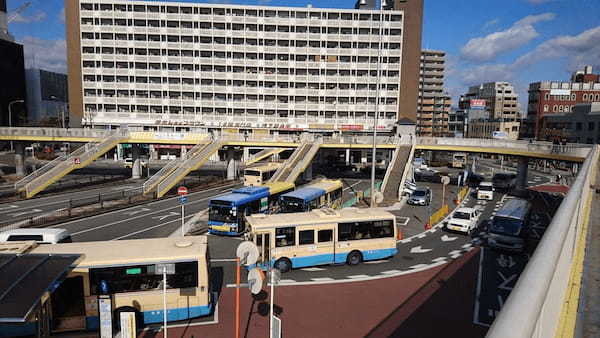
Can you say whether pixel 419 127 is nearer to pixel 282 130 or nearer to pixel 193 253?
pixel 282 130

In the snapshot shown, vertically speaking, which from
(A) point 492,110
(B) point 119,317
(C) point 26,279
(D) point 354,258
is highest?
(A) point 492,110

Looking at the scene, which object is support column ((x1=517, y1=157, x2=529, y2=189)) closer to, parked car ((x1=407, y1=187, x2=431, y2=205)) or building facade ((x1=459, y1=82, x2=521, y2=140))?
parked car ((x1=407, y1=187, x2=431, y2=205))

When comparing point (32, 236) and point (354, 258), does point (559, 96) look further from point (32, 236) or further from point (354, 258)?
point (32, 236)

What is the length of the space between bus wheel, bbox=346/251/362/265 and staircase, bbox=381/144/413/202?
62.0 ft

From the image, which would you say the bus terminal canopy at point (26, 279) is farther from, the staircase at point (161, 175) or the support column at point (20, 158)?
the support column at point (20, 158)

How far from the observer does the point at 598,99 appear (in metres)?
97.9

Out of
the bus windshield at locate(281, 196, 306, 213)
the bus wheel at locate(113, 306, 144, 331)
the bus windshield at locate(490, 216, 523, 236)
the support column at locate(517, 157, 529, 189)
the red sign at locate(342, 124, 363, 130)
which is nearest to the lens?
the bus wheel at locate(113, 306, 144, 331)

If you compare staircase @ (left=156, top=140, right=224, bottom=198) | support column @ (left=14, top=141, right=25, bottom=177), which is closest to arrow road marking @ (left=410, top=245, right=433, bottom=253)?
staircase @ (left=156, top=140, right=224, bottom=198)

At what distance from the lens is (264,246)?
57.4 feet

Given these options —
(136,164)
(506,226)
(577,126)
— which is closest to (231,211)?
(506,226)

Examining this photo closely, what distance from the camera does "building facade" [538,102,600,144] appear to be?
232 ft

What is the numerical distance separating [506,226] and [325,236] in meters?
11.4

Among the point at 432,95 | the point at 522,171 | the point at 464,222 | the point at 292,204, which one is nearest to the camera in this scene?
the point at 292,204

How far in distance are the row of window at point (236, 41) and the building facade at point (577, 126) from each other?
38760mm
